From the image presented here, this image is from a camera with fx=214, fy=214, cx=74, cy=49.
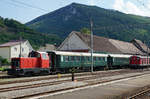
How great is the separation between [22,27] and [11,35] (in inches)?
574

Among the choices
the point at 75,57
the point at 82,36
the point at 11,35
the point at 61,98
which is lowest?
the point at 61,98

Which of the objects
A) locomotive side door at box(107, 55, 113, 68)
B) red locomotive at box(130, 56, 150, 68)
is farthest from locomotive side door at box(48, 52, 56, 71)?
red locomotive at box(130, 56, 150, 68)

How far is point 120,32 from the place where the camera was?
139 metres

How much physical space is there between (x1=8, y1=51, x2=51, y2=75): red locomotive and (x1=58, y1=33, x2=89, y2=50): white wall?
30151 mm

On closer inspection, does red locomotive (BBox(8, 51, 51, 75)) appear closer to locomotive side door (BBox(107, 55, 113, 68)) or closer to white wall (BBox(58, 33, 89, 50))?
locomotive side door (BBox(107, 55, 113, 68))

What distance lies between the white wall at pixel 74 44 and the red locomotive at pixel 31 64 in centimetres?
3015

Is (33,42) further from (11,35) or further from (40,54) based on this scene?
(40,54)

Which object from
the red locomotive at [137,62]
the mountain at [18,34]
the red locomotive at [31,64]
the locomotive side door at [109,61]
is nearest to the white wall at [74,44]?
the red locomotive at [137,62]

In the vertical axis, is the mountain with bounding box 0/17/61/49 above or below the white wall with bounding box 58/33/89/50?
above

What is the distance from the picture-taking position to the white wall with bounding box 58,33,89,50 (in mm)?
58047

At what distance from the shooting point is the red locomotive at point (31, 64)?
24.5 m

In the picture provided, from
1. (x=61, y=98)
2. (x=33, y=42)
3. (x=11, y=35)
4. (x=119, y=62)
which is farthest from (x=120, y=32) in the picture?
(x=61, y=98)

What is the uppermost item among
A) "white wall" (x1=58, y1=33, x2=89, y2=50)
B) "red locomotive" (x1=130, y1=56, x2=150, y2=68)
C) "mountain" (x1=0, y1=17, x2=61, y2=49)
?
"mountain" (x1=0, y1=17, x2=61, y2=49)

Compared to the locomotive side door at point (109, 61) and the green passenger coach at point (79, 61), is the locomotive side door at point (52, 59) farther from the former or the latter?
the locomotive side door at point (109, 61)
